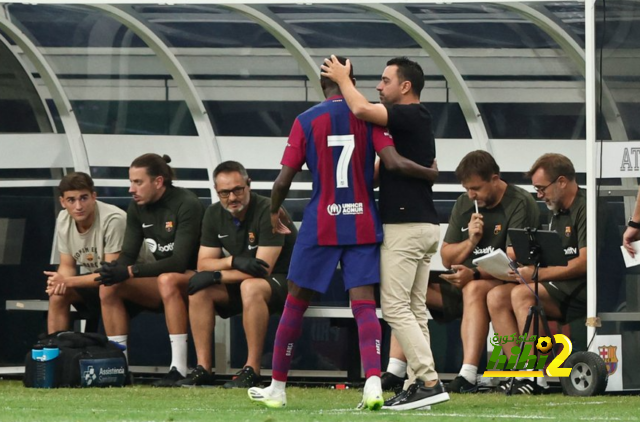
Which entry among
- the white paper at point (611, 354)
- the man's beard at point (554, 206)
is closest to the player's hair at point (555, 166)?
the man's beard at point (554, 206)

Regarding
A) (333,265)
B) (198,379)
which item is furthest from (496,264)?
(198,379)

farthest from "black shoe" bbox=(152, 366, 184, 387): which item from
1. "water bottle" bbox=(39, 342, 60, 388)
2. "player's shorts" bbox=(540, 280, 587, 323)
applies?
"player's shorts" bbox=(540, 280, 587, 323)

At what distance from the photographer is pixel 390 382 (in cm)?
889

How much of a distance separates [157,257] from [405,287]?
3.31 m

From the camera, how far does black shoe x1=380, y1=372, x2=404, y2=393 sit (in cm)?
886

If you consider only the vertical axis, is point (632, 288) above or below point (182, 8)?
below

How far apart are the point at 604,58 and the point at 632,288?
1.36 meters

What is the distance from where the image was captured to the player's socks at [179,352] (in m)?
9.53

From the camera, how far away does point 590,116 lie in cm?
834

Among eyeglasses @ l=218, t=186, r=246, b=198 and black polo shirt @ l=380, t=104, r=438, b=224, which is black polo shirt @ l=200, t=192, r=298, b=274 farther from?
black polo shirt @ l=380, t=104, r=438, b=224

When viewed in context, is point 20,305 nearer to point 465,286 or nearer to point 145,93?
point 145,93

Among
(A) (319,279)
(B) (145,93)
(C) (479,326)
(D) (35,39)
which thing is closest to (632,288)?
(C) (479,326)

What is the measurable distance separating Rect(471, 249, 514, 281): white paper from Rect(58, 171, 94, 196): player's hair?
9.40ft

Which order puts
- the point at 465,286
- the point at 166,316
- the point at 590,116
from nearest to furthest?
the point at 590,116 → the point at 465,286 → the point at 166,316
